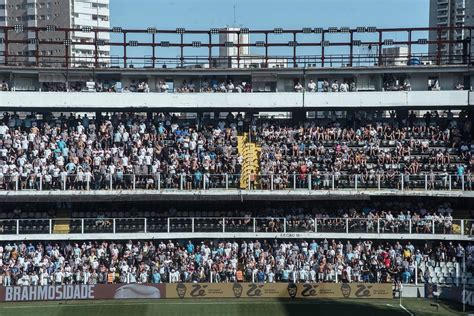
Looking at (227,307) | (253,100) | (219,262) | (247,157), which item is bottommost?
(227,307)

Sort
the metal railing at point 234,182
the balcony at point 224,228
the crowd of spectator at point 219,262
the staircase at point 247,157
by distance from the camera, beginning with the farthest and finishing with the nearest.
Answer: the staircase at point 247,157 < the metal railing at point 234,182 < the balcony at point 224,228 < the crowd of spectator at point 219,262

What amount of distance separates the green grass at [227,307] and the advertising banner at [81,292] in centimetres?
40

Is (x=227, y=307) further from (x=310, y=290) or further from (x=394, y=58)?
(x=394, y=58)

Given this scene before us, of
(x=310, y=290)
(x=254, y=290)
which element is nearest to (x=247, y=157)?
(x=254, y=290)

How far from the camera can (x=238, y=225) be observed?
4503cm

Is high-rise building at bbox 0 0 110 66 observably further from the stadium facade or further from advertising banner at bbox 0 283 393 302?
advertising banner at bbox 0 283 393 302

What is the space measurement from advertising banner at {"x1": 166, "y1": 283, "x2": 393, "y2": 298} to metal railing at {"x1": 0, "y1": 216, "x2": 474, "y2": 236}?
346 cm

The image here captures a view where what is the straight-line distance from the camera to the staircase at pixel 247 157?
149 feet

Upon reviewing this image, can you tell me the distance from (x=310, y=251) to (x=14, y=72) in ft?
64.0

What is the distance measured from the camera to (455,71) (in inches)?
2005

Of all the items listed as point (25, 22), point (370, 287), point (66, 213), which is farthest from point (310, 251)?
point (25, 22)

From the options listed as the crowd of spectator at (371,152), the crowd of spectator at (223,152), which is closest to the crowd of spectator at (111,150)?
the crowd of spectator at (223,152)

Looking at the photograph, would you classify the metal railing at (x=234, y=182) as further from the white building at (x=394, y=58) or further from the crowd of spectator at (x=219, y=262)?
the white building at (x=394, y=58)

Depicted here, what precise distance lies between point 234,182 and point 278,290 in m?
6.18
